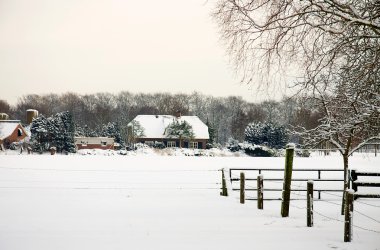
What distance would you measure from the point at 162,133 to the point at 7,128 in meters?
31.0

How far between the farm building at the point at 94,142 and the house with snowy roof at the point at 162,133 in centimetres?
413

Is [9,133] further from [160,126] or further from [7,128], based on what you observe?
[160,126]

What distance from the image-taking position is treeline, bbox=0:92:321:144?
11112cm

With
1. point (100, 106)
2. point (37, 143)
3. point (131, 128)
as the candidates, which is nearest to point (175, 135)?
point (131, 128)

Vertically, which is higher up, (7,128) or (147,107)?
(147,107)

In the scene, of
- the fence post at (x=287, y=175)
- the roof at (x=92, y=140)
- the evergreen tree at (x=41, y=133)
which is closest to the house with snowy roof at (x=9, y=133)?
the roof at (x=92, y=140)

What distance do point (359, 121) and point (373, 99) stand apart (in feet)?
1.94

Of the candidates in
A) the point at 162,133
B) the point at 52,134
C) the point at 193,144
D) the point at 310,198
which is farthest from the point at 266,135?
the point at 310,198

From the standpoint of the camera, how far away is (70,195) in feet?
44.1

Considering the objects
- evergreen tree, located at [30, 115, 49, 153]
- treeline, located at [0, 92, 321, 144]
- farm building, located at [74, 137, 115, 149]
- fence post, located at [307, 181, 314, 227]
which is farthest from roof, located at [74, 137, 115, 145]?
fence post, located at [307, 181, 314, 227]

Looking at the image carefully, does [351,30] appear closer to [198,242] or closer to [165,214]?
[198,242]

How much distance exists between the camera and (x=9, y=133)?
75.9 meters

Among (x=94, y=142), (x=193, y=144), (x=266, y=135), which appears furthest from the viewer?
(x=193, y=144)

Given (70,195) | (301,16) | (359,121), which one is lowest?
(70,195)
